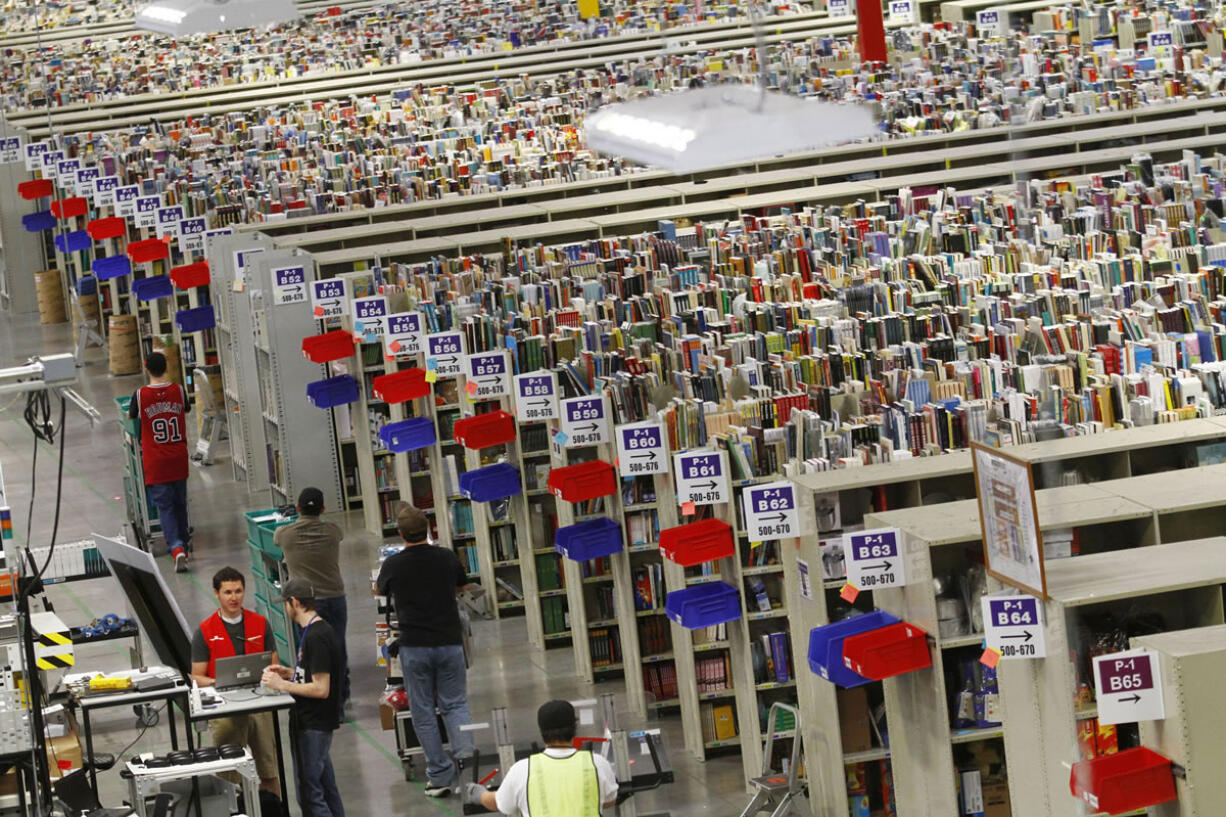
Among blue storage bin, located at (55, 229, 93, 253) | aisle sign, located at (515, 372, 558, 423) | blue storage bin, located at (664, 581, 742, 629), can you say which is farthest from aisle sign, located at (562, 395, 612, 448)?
blue storage bin, located at (55, 229, 93, 253)

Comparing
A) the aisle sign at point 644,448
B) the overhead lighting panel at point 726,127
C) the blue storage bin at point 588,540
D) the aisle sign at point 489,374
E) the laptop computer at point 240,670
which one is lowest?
the laptop computer at point 240,670

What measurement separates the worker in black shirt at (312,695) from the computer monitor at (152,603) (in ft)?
2.07

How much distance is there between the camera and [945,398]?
9.92m

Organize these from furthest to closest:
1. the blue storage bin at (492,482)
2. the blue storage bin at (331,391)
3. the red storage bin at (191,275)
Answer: the red storage bin at (191,275), the blue storage bin at (331,391), the blue storage bin at (492,482)

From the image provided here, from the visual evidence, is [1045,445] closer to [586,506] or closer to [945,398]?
[945,398]

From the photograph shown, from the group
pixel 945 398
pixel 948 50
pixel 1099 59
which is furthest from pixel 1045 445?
pixel 948 50

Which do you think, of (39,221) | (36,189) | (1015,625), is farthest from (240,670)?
(39,221)

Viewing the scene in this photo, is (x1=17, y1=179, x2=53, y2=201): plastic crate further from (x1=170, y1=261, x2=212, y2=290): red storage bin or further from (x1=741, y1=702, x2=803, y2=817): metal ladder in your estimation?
(x1=741, y1=702, x2=803, y2=817): metal ladder

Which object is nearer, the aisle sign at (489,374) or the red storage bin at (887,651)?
the red storage bin at (887,651)

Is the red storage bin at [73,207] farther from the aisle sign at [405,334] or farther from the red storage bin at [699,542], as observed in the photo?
the red storage bin at [699,542]

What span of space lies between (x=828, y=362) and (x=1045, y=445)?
2094 millimetres

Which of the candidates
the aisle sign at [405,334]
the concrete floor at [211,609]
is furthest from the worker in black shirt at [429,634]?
the aisle sign at [405,334]

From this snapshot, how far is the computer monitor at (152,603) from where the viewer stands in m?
8.74

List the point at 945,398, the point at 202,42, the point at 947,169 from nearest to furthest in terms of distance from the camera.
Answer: the point at 945,398
the point at 947,169
the point at 202,42
